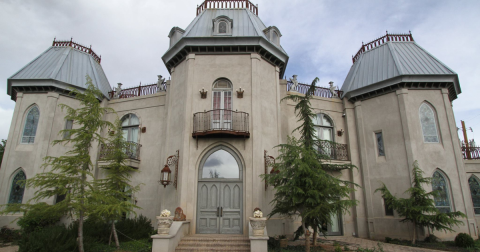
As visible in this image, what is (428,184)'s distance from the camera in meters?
13.9

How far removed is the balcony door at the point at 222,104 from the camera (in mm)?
13234

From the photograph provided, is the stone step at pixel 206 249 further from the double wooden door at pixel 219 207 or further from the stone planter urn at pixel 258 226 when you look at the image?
the double wooden door at pixel 219 207

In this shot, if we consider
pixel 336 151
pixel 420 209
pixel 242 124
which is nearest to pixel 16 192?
pixel 242 124

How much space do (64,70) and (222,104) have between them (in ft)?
32.5

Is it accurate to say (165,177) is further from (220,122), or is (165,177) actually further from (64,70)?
(64,70)

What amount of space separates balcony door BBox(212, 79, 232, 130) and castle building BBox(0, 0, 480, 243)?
5 cm

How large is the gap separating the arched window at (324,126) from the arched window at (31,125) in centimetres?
1504

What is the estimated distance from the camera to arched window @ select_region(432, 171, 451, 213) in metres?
14.2

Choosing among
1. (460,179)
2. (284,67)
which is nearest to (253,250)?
(284,67)

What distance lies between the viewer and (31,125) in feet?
53.0

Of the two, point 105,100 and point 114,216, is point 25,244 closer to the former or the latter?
point 114,216

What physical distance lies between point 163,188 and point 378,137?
11.3 metres

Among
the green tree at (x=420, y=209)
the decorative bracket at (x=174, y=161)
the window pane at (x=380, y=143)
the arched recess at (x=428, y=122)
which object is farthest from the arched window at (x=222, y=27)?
the green tree at (x=420, y=209)

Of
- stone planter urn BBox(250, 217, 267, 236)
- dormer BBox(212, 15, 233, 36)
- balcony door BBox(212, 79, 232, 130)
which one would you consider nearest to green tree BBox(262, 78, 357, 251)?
stone planter urn BBox(250, 217, 267, 236)
